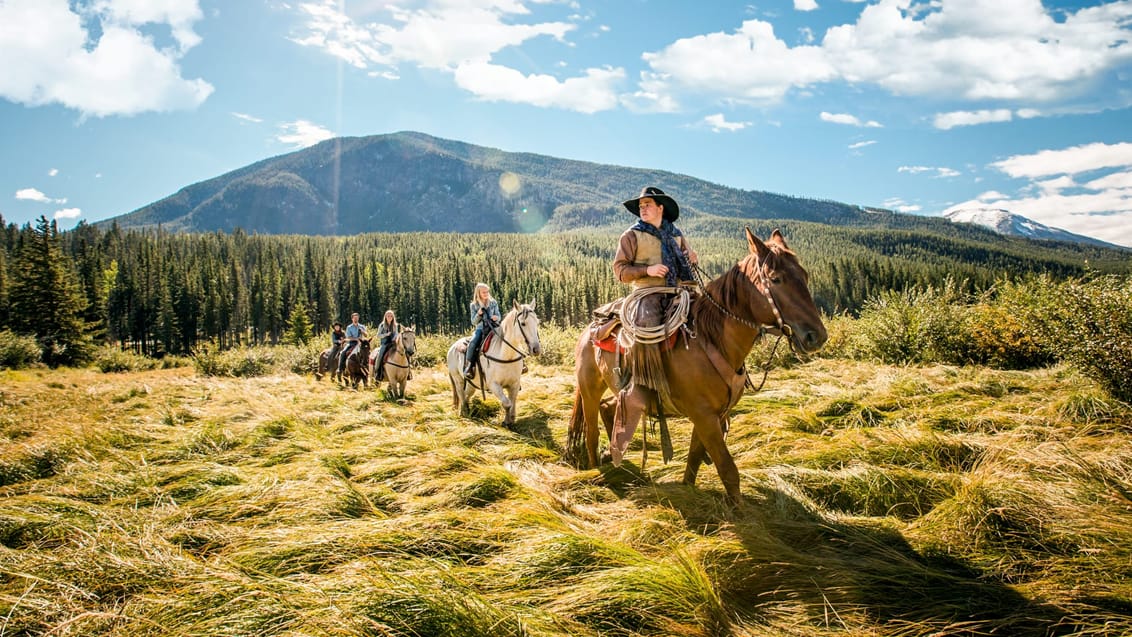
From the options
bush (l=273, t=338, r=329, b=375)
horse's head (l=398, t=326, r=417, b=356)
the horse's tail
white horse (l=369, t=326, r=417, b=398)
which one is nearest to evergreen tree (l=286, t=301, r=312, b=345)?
bush (l=273, t=338, r=329, b=375)

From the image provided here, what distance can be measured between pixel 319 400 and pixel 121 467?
17.3ft

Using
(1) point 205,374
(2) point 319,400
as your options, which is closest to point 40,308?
(1) point 205,374

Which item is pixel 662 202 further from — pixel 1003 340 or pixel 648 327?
pixel 1003 340

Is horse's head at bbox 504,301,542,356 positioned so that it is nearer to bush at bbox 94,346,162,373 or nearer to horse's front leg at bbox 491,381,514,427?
horse's front leg at bbox 491,381,514,427

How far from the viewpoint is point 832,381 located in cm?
942

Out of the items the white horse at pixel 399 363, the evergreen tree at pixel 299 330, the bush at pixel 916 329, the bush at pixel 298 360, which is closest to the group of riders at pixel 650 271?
the white horse at pixel 399 363

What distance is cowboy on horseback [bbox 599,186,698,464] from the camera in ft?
14.1

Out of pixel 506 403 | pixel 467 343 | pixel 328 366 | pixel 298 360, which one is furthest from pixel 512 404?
pixel 298 360

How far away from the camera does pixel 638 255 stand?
466 cm

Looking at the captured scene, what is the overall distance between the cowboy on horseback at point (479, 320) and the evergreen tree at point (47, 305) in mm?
40146

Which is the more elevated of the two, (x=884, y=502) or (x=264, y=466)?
(x=884, y=502)

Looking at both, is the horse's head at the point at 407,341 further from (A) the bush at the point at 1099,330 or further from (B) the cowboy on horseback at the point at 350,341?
(A) the bush at the point at 1099,330

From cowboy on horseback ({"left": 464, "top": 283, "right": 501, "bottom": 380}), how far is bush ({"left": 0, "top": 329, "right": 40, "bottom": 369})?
32.3 meters

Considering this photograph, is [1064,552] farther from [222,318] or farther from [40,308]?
[222,318]
